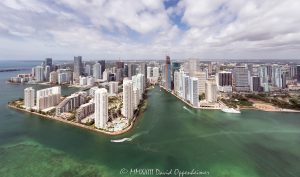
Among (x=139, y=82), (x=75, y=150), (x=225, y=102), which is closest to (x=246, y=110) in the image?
(x=225, y=102)

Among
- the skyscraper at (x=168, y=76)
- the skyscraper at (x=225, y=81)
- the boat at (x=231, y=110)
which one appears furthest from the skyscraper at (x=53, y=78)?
the boat at (x=231, y=110)

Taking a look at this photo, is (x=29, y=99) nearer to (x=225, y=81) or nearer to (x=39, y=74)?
(x=39, y=74)

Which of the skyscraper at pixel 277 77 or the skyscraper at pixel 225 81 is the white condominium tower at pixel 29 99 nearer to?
the skyscraper at pixel 225 81

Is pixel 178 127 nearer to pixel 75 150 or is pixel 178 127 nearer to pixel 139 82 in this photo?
pixel 75 150

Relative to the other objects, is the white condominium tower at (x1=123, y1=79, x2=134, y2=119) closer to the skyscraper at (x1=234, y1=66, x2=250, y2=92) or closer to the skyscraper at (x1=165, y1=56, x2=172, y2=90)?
the skyscraper at (x1=165, y1=56, x2=172, y2=90)

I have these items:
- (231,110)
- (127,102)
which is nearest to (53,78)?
(127,102)

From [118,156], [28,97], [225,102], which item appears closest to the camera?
[118,156]
